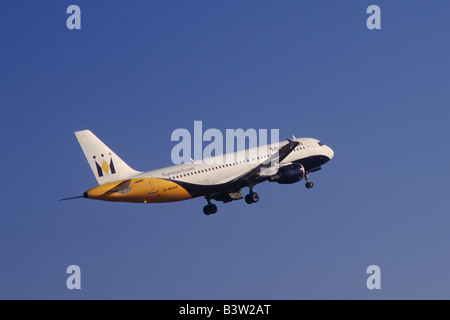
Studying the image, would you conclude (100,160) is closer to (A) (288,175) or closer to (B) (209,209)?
(B) (209,209)

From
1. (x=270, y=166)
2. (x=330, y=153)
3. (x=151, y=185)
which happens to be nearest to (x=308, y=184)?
(x=330, y=153)

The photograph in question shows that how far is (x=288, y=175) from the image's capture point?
10294 centimetres

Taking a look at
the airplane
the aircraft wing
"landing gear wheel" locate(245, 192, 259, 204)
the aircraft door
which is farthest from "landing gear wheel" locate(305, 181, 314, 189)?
the aircraft door

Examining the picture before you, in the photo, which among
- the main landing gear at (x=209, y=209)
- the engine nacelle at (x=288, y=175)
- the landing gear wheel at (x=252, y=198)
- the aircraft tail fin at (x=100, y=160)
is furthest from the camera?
the engine nacelle at (x=288, y=175)

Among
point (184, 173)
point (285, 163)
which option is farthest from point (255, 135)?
point (184, 173)

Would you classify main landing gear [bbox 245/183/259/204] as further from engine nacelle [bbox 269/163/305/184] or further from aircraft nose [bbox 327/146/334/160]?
aircraft nose [bbox 327/146/334/160]

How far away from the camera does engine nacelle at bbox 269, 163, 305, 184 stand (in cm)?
10300

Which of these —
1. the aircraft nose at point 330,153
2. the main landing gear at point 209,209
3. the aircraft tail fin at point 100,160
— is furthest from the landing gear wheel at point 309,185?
the aircraft tail fin at point 100,160

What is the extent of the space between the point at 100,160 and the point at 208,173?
38.3 ft

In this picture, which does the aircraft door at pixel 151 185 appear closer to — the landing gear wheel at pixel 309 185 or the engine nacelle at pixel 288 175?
the engine nacelle at pixel 288 175

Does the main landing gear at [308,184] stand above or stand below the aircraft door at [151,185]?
above

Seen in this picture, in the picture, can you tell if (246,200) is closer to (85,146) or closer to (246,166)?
(246,166)

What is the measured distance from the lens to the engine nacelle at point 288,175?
103000 mm
